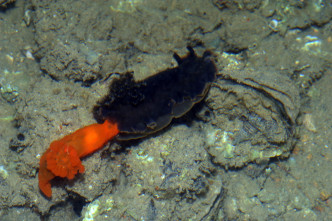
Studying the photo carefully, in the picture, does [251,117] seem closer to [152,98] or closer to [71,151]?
[152,98]

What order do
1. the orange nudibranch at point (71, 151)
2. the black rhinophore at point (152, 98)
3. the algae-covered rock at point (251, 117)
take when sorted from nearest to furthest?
1. the orange nudibranch at point (71, 151)
2. the black rhinophore at point (152, 98)
3. the algae-covered rock at point (251, 117)

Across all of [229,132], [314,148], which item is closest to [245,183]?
[229,132]

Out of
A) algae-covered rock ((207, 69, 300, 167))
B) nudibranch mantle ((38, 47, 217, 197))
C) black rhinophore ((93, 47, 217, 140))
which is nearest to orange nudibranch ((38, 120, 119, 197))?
nudibranch mantle ((38, 47, 217, 197))

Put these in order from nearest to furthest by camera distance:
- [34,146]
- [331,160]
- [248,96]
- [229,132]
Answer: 1. [34,146]
2. [248,96]
3. [229,132]
4. [331,160]

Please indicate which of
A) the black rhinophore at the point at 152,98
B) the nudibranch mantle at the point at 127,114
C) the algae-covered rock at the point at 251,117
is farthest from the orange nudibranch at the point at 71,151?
the algae-covered rock at the point at 251,117

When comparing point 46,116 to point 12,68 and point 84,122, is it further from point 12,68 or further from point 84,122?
point 12,68

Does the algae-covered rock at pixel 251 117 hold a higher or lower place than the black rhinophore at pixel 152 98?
lower

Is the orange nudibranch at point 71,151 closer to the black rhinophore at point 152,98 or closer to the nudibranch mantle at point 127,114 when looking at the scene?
the nudibranch mantle at point 127,114
